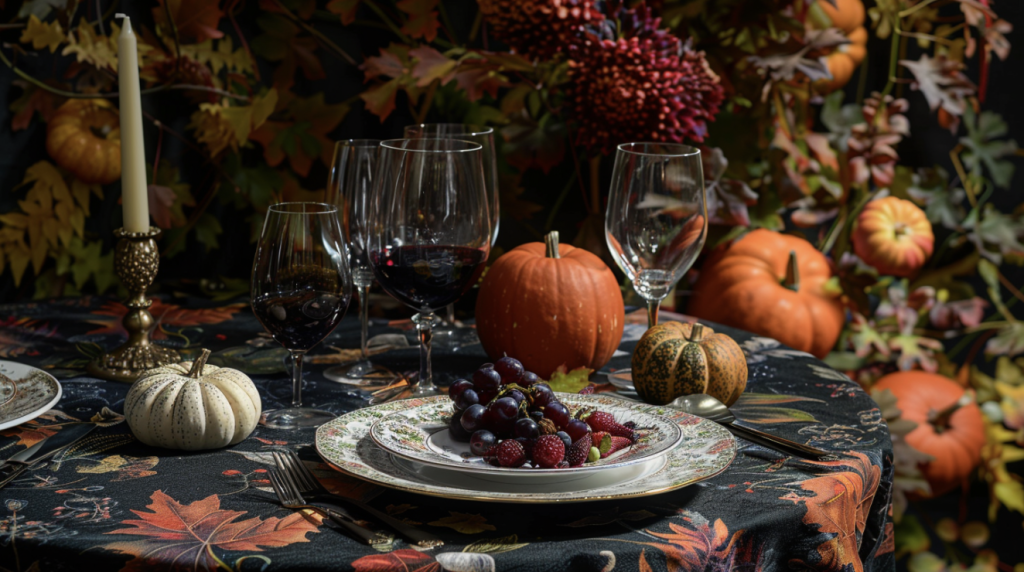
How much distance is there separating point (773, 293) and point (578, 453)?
1164mm

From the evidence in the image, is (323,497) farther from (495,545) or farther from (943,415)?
(943,415)

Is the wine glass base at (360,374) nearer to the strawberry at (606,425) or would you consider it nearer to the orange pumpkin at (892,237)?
the strawberry at (606,425)

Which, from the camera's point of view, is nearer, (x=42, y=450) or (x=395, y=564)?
(x=395, y=564)

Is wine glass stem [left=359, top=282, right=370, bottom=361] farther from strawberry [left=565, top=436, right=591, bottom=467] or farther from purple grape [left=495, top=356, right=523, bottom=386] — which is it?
strawberry [left=565, top=436, right=591, bottom=467]

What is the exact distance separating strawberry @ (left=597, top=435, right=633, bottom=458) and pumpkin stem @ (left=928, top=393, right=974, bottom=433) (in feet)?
4.78

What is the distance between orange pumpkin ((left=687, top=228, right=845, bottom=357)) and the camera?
1.84m

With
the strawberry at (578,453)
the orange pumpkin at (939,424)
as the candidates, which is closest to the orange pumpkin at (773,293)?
the orange pumpkin at (939,424)

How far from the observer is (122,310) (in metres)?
1.50

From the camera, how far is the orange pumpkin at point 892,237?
6.38 feet

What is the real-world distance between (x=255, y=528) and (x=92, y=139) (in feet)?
4.29

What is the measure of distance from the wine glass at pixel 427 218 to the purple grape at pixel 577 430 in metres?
0.32

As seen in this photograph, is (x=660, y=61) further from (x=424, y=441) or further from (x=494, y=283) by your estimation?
(x=424, y=441)

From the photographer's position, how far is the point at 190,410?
88 centimetres

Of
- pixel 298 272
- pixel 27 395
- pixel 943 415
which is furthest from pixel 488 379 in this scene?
pixel 943 415
